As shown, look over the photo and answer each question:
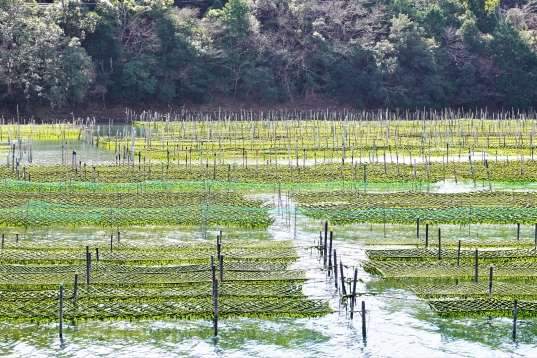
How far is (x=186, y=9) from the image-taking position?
268 feet

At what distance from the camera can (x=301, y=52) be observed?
272ft

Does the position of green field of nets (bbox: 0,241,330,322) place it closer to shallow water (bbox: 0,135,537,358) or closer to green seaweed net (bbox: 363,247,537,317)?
shallow water (bbox: 0,135,537,358)

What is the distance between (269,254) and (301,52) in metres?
59.1

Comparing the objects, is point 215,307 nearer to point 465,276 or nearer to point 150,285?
point 150,285

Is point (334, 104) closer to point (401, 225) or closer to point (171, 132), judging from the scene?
point (171, 132)

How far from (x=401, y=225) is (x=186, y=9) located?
5341cm

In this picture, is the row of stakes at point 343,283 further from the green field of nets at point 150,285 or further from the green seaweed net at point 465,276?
the green seaweed net at point 465,276

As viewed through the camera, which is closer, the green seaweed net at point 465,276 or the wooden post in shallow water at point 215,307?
the wooden post in shallow water at point 215,307

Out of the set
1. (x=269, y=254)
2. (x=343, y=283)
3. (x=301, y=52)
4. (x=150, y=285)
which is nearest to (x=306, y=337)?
(x=343, y=283)

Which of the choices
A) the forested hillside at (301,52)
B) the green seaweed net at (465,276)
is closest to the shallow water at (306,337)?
the green seaweed net at (465,276)

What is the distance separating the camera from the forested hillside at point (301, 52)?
76188mm

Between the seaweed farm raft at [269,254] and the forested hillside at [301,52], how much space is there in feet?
84.6

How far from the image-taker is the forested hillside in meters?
76.2

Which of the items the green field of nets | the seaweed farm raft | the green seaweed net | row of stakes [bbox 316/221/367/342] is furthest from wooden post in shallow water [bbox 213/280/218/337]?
the green seaweed net
